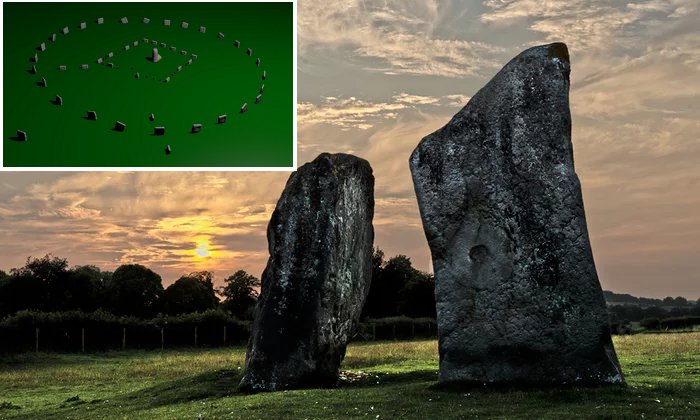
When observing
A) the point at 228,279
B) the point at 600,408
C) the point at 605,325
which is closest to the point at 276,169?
the point at 605,325

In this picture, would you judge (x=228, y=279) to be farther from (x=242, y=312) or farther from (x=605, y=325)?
(x=605, y=325)

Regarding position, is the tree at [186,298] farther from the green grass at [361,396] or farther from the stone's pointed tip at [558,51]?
the stone's pointed tip at [558,51]

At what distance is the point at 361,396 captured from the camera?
66.4 feet

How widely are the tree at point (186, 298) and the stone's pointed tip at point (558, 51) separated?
54309 mm

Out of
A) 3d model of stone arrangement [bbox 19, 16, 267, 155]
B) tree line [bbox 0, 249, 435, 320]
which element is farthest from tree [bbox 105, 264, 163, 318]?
3d model of stone arrangement [bbox 19, 16, 267, 155]

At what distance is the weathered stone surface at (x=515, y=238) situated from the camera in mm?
19312

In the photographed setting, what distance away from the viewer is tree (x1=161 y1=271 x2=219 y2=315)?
72.2m

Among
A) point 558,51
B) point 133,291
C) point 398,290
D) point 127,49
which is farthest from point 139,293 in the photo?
point 558,51

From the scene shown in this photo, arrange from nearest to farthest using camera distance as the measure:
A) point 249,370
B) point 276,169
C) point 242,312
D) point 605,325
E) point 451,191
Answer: point 605,325, point 451,191, point 249,370, point 276,169, point 242,312

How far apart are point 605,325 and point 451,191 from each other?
461 centimetres

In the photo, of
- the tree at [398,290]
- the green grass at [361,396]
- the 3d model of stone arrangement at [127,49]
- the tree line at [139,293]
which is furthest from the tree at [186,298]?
the 3d model of stone arrangement at [127,49]

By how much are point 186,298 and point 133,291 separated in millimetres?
4818

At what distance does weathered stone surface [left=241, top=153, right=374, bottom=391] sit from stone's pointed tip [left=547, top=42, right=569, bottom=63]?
7.11 m

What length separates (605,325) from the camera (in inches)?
759
